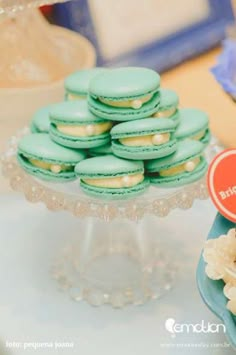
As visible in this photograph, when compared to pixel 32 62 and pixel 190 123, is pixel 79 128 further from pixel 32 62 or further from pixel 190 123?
pixel 32 62

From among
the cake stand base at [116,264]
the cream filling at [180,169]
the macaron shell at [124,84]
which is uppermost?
the macaron shell at [124,84]

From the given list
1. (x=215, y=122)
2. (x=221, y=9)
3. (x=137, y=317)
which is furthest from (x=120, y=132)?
(x=221, y=9)

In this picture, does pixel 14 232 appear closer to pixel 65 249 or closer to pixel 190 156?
pixel 65 249

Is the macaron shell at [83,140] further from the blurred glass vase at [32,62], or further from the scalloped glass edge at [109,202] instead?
the blurred glass vase at [32,62]

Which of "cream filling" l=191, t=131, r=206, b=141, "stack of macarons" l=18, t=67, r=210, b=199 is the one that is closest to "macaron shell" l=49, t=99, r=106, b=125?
"stack of macarons" l=18, t=67, r=210, b=199

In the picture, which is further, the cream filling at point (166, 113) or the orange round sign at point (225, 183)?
the cream filling at point (166, 113)

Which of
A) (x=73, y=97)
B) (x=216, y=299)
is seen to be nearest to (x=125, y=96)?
(x=73, y=97)

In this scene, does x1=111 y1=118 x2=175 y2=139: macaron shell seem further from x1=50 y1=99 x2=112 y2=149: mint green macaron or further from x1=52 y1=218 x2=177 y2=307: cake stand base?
x1=52 y1=218 x2=177 y2=307: cake stand base

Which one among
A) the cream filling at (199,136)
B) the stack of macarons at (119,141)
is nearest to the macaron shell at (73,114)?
the stack of macarons at (119,141)
